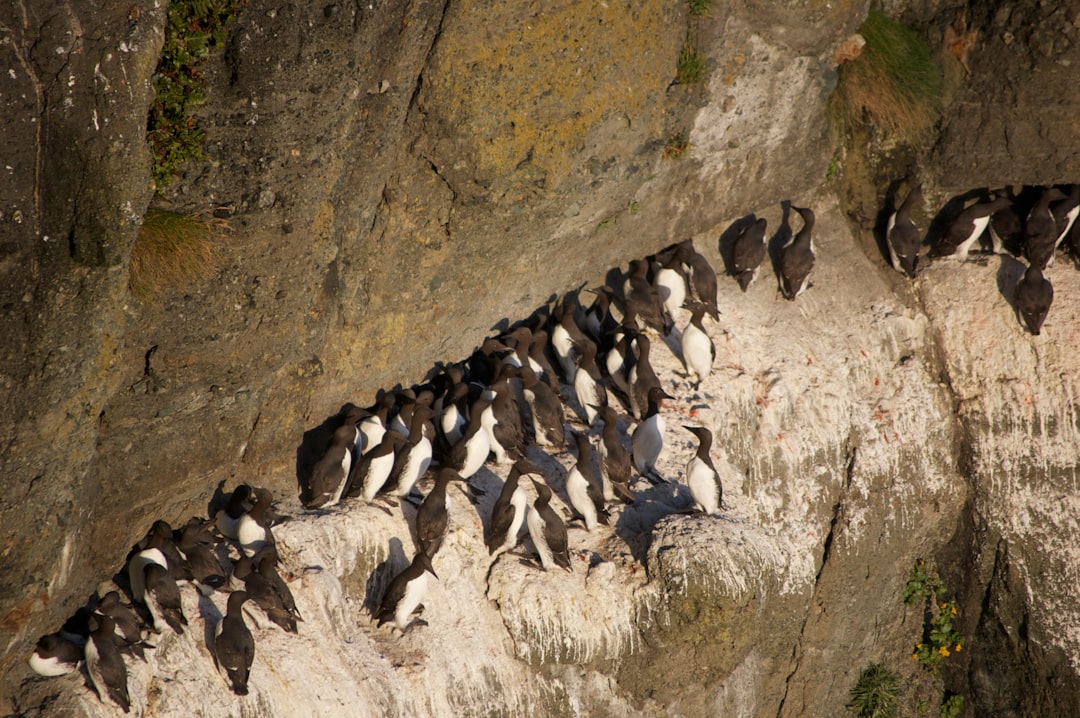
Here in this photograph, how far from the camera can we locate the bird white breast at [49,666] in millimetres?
5727

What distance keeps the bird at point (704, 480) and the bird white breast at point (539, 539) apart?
48.6 inches

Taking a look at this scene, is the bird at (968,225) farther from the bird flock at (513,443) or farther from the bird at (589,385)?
the bird at (589,385)

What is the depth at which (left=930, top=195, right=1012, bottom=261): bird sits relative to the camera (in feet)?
29.8

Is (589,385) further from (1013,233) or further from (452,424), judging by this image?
(1013,233)

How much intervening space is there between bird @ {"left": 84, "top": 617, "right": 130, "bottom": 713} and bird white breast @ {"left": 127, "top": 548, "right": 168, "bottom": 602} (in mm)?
569

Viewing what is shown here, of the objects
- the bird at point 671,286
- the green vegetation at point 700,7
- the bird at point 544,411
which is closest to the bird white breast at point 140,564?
the bird at point 544,411

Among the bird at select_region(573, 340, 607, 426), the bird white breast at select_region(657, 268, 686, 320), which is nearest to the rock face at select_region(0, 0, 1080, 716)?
the bird white breast at select_region(657, 268, 686, 320)

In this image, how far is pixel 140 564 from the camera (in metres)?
6.25

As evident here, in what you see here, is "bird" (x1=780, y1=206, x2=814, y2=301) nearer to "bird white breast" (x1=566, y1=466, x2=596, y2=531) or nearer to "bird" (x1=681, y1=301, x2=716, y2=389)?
"bird" (x1=681, y1=301, x2=716, y2=389)

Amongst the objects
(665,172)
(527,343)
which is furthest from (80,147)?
(665,172)

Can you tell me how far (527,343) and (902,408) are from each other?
135 inches

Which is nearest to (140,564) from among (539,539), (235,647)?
(235,647)

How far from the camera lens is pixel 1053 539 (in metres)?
8.74

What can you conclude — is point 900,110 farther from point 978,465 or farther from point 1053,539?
point 1053,539
